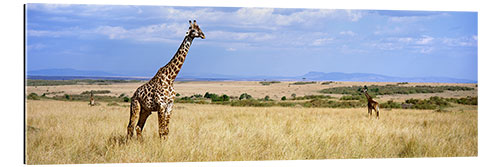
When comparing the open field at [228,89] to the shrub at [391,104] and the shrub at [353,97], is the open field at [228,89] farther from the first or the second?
the shrub at [353,97]

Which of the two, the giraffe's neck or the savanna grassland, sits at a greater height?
the giraffe's neck

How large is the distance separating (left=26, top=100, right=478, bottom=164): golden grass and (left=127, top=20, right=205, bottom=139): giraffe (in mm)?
364

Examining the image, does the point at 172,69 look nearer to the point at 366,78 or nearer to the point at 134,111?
the point at 134,111

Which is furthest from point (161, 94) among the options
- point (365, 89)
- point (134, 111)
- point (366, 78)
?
point (365, 89)

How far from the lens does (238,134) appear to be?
7867mm

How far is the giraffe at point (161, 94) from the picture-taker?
6.62 meters

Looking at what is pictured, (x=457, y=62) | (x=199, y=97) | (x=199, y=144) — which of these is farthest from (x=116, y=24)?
(x=457, y=62)

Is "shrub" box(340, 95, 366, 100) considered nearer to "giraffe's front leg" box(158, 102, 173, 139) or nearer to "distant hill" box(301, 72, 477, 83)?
"distant hill" box(301, 72, 477, 83)

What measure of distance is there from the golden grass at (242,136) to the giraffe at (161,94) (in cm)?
36

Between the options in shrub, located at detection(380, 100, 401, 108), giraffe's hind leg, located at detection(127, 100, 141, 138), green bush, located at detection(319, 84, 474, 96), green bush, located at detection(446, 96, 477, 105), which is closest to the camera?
giraffe's hind leg, located at detection(127, 100, 141, 138)

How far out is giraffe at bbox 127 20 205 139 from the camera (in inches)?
261

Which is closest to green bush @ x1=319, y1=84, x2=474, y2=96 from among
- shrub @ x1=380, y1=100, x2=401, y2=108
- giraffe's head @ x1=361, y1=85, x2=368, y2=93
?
giraffe's head @ x1=361, y1=85, x2=368, y2=93

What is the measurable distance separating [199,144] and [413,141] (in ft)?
11.2
